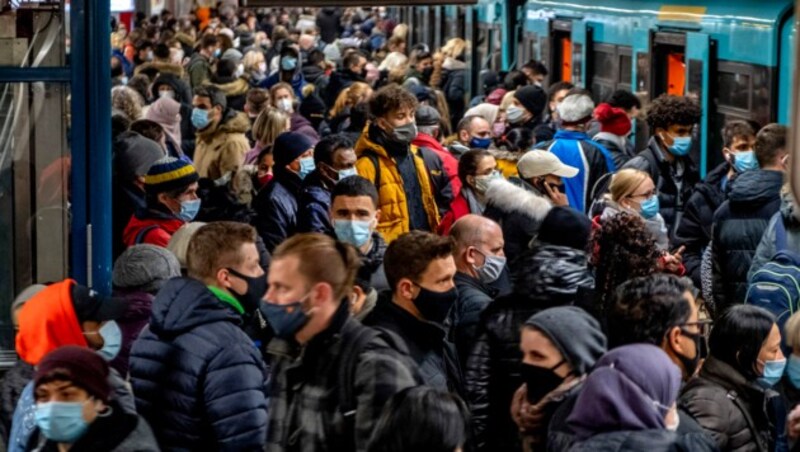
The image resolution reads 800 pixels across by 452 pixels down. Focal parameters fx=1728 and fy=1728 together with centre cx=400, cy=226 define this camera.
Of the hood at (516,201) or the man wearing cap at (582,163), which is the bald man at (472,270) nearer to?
the hood at (516,201)

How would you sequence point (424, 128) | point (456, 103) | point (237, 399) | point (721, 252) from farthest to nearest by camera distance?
point (456, 103)
point (424, 128)
point (721, 252)
point (237, 399)

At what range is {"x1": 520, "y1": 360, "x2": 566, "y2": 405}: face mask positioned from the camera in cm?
488

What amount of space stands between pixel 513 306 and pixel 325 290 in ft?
3.90

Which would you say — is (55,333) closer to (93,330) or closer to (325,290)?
(93,330)

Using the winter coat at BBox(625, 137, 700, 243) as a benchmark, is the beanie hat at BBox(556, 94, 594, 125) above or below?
above

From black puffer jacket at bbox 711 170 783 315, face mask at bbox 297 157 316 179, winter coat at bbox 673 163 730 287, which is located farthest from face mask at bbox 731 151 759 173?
face mask at bbox 297 157 316 179

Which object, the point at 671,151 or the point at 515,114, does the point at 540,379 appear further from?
the point at 515,114

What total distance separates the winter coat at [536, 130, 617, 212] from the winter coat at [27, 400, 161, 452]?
4.70 meters

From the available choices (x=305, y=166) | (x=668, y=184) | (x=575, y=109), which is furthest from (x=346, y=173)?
(x=668, y=184)

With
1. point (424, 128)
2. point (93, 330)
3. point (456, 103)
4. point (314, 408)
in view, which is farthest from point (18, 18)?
point (456, 103)

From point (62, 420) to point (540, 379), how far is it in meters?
1.34

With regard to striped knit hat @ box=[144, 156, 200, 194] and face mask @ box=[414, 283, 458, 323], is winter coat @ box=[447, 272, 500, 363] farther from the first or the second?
striped knit hat @ box=[144, 156, 200, 194]

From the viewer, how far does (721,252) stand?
7.82 metres

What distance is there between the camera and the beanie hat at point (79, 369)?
4512 millimetres
